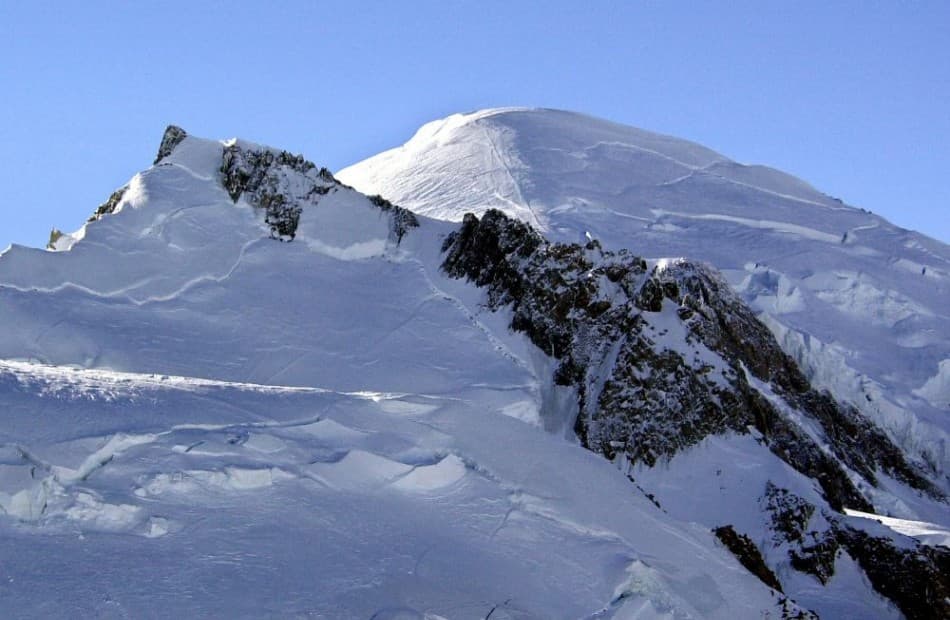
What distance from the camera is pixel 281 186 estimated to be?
129 ft

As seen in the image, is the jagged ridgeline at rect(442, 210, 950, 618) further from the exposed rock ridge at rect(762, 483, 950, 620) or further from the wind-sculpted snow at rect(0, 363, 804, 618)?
the wind-sculpted snow at rect(0, 363, 804, 618)

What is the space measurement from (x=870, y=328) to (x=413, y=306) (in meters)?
24.5

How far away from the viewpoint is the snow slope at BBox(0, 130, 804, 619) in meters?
16.7

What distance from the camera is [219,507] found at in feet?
60.9

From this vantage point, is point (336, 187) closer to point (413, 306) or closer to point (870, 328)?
point (413, 306)

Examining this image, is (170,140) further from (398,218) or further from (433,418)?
(433,418)

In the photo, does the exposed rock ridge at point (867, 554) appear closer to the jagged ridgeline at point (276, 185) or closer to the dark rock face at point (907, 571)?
the dark rock face at point (907, 571)

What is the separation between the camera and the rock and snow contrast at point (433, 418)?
17656mm

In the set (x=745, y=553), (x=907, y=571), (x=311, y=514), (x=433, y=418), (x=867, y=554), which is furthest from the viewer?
(x=867, y=554)

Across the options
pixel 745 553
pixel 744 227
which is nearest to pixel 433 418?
pixel 745 553

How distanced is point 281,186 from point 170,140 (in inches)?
193

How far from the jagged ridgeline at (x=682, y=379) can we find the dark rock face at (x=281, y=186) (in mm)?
3002

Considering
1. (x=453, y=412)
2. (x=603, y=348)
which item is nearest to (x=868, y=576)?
(x=603, y=348)

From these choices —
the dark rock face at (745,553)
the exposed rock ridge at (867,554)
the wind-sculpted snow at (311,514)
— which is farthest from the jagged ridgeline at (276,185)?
the dark rock face at (745,553)
